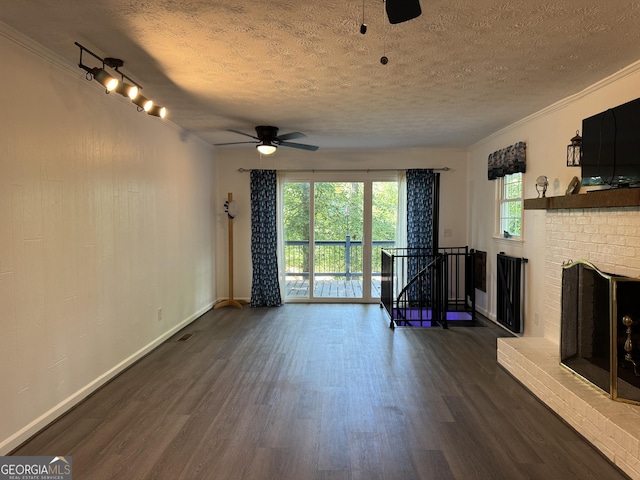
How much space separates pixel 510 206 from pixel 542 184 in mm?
1087

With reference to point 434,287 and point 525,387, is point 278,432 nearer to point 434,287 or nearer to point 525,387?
point 525,387

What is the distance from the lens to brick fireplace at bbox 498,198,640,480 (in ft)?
7.22

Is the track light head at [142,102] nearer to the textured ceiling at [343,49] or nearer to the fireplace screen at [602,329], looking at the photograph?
the textured ceiling at [343,49]

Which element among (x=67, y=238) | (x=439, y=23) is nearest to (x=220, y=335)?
(x=67, y=238)

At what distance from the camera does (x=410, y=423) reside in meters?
2.61

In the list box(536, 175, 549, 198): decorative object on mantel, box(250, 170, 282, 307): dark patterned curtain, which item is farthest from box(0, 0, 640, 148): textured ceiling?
box(250, 170, 282, 307): dark patterned curtain

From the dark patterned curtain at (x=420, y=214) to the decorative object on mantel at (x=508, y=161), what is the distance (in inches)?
40.1

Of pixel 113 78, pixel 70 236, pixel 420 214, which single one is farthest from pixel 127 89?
pixel 420 214

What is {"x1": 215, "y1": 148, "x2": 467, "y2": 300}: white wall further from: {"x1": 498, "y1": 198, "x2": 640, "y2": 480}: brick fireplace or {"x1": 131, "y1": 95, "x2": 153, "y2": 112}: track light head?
{"x1": 131, "y1": 95, "x2": 153, "y2": 112}: track light head

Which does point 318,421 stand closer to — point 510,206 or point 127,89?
point 127,89

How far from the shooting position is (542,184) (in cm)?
378

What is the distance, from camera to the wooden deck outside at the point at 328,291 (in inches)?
251

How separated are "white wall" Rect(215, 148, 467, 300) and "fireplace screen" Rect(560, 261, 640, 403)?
10.2 ft

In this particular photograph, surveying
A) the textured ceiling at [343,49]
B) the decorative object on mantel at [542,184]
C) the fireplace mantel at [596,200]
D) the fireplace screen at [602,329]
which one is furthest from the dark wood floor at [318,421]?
the textured ceiling at [343,49]
